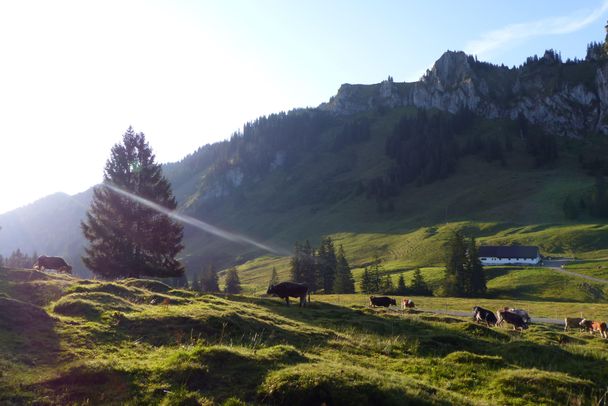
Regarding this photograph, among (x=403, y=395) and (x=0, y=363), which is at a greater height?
(x=0, y=363)

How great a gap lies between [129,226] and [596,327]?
4364 centimetres

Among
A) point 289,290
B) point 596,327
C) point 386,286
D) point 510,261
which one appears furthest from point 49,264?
point 510,261

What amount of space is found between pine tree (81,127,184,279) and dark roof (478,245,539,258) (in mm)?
94379

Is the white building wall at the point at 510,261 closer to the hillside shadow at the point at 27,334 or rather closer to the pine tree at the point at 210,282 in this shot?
the pine tree at the point at 210,282

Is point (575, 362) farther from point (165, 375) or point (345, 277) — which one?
point (345, 277)

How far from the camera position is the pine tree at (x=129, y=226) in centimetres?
4534

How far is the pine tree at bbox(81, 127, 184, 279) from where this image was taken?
1785 inches

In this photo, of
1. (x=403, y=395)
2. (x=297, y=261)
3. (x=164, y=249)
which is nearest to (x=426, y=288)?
(x=297, y=261)

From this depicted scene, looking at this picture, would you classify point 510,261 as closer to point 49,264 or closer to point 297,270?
point 297,270

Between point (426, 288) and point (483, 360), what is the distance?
70.4 m

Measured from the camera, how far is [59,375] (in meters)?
10.8

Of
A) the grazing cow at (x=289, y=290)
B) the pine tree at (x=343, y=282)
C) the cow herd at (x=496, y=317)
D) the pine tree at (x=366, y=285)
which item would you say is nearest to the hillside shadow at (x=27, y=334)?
the cow herd at (x=496, y=317)

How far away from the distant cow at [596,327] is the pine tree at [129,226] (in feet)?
131

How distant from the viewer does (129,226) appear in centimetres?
4534
